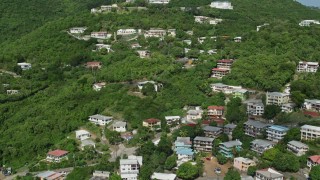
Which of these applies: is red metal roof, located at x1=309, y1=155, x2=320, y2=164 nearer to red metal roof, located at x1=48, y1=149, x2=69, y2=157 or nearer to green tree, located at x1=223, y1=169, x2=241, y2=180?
green tree, located at x1=223, y1=169, x2=241, y2=180

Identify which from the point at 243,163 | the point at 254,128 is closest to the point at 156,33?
the point at 254,128

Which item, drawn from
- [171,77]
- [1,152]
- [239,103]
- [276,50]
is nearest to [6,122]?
[1,152]

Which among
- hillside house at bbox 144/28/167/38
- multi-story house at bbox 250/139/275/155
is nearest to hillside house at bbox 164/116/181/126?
multi-story house at bbox 250/139/275/155

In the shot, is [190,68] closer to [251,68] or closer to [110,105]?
[251,68]

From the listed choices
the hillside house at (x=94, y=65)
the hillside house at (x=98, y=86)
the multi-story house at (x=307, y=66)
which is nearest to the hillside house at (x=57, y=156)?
the hillside house at (x=98, y=86)

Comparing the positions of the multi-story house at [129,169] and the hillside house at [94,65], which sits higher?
the hillside house at [94,65]

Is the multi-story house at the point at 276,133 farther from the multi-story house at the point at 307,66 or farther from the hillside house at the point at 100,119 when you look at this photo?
the hillside house at the point at 100,119
